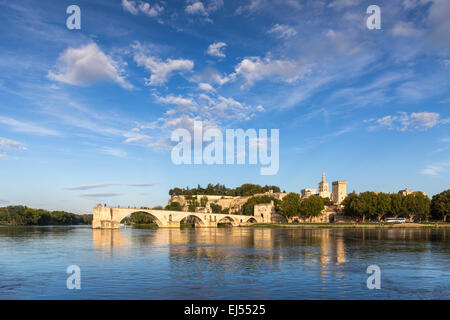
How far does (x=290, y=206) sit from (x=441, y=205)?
33069mm

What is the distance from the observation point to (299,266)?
62.9 feet

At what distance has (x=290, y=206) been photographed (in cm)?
9581

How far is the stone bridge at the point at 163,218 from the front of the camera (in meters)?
65.7

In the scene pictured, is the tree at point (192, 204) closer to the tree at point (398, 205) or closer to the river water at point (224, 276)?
the tree at point (398, 205)

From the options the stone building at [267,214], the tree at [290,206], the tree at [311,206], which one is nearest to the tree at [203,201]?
the stone building at [267,214]

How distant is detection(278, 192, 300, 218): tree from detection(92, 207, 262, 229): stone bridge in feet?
38.9

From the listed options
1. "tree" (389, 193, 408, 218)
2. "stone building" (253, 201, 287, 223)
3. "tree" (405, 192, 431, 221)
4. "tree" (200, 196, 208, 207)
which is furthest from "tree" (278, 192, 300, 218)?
"tree" (200, 196, 208, 207)

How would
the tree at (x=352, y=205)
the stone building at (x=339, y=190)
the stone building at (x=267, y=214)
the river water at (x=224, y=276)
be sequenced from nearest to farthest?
the river water at (x=224, y=276) < the tree at (x=352, y=205) < the stone building at (x=267, y=214) < the stone building at (x=339, y=190)

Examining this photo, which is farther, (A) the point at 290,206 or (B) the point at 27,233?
(A) the point at 290,206

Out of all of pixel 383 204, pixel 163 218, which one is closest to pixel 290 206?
pixel 383 204

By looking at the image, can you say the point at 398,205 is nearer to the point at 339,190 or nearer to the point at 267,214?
the point at 267,214

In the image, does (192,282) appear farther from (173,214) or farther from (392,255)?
(173,214)

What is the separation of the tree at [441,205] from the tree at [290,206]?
30.5 metres

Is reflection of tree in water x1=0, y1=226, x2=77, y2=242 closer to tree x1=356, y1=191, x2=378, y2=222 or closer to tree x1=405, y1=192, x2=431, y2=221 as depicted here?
tree x1=356, y1=191, x2=378, y2=222
